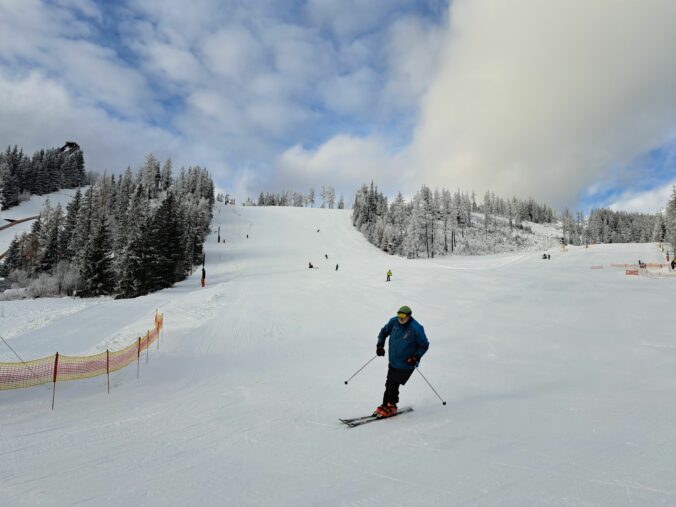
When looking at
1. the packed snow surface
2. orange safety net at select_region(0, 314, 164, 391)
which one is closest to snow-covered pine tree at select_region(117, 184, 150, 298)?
the packed snow surface

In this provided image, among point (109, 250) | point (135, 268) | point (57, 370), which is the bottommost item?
point (57, 370)

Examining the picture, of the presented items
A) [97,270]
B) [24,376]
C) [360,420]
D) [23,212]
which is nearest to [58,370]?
[24,376]

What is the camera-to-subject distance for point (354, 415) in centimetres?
A: 662

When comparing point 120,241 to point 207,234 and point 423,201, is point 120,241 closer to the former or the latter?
point 207,234

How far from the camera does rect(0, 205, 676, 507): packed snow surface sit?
385 cm

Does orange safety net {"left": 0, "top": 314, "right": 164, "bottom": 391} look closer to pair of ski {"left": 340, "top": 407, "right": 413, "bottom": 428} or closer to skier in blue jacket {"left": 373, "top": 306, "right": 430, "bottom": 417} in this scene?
pair of ski {"left": 340, "top": 407, "right": 413, "bottom": 428}

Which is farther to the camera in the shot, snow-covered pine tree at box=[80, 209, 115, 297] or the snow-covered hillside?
the snow-covered hillside

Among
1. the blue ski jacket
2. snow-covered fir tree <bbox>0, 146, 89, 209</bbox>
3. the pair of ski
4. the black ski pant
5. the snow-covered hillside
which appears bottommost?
the pair of ski

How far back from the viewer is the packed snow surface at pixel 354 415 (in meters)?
3.85

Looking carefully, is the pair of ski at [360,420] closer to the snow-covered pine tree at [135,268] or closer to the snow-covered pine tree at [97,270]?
the snow-covered pine tree at [135,268]

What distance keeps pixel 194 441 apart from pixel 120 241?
213 feet

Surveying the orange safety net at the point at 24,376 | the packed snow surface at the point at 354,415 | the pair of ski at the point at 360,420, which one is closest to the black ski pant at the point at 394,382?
the pair of ski at the point at 360,420

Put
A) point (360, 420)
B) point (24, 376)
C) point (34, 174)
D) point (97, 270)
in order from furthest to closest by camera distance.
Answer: point (34, 174) < point (97, 270) < point (24, 376) < point (360, 420)

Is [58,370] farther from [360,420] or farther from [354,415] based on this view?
[360,420]
